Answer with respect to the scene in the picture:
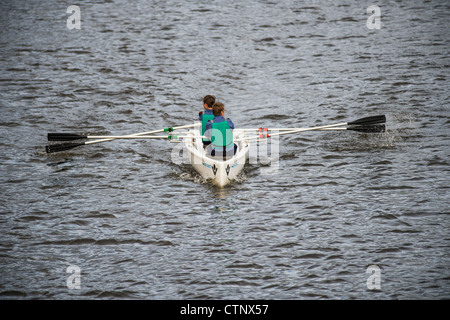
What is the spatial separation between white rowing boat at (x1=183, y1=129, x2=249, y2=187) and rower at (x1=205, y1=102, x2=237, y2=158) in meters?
0.16

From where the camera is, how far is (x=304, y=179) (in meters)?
13.5

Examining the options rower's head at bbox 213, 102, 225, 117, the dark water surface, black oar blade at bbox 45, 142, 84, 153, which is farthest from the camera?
black oar blade at bbox 45, 142, 84, 153

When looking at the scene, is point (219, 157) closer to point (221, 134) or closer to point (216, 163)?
point (216, 163)

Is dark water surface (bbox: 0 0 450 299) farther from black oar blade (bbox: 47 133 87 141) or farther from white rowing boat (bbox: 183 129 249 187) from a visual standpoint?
black oar blade (bbox: 47 133 87 141)

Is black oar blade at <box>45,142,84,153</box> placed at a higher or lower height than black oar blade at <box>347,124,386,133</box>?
lower

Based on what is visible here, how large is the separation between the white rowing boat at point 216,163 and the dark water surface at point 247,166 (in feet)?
1.05

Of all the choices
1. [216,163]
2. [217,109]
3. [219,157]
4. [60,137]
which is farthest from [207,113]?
[60,137]

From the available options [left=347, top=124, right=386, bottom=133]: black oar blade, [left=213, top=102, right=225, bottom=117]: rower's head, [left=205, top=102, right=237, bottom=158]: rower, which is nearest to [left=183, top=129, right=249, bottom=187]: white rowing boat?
[left=205, top=102, right=237, bottom=158]: rower

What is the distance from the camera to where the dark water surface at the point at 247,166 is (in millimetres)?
9852

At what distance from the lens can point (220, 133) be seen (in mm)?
12836

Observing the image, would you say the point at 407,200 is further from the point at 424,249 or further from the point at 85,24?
the point at 85,24

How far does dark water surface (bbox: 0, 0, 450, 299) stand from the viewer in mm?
9852

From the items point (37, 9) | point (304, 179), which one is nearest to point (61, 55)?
point (37, 9)

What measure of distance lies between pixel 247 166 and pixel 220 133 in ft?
5.84
